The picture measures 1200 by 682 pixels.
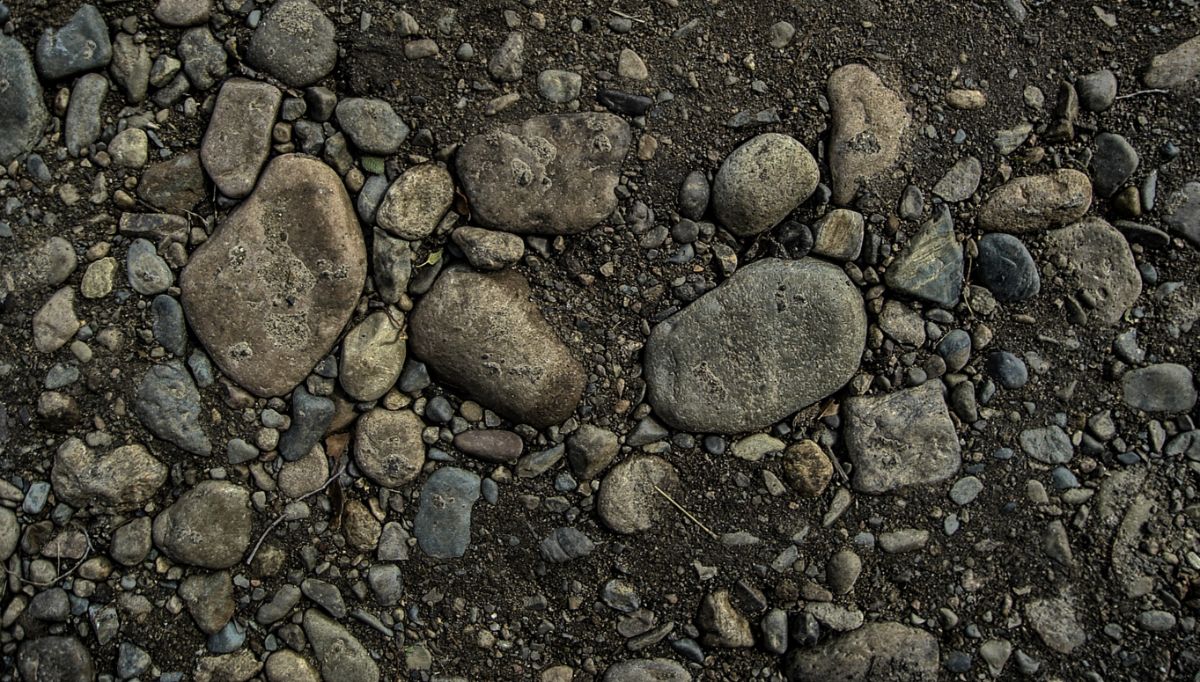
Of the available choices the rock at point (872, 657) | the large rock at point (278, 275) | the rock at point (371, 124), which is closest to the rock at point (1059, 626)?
the rock at point (872, 657)

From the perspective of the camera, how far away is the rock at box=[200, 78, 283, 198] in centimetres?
233

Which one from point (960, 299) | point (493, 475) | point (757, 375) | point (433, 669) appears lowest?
point (433, 669)

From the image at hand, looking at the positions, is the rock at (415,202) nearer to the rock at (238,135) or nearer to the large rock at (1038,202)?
the rock at (238,135)

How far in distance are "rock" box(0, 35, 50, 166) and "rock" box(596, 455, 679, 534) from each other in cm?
187

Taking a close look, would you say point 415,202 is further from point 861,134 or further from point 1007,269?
point 1007,269

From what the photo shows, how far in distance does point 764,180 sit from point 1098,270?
101 cm

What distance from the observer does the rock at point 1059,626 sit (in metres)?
2.41

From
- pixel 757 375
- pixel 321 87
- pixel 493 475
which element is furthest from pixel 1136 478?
pixel 321 87

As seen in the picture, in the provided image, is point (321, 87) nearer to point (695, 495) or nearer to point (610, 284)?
point (610, 284)

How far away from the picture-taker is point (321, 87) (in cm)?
237

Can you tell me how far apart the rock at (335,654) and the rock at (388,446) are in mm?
442

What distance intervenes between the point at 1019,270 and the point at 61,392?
2.70 meters

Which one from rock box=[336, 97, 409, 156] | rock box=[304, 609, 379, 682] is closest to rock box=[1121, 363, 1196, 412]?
rock box=[336, 97, 409, 156]

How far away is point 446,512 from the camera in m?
2.41
